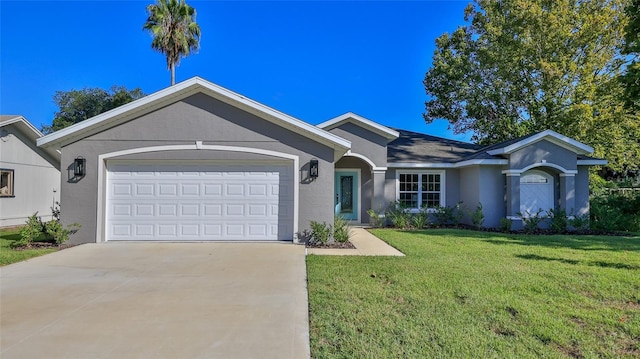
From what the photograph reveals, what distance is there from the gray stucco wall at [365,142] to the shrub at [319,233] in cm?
597

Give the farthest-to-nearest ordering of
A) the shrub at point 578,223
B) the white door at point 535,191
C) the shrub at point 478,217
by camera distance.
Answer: the white door at point 535,191 → the shrub at point 478,217 → the shrub at point 578,223

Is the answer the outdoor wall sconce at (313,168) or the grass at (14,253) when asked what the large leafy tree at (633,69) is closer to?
the outdoor wall sconce at (313,168)

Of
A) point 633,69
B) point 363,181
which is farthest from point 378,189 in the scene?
point 633,69

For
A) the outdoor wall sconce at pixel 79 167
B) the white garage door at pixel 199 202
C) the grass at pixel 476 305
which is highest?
the outdoor wall sconce at pixel 79 167

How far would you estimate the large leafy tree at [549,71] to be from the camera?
18.6 m

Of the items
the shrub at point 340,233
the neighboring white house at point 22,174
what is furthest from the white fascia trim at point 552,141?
the neighboring white house at point 22,174

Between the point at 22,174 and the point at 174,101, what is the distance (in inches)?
449

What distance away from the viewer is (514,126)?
72.6ft

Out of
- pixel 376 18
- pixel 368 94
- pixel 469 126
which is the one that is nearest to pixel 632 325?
pixel 376 18

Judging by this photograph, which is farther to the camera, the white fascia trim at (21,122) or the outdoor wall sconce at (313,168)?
the white fascia trim at (21,122)

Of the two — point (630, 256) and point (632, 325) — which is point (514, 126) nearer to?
point (630, 256)

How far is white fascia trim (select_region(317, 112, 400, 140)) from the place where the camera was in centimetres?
1486

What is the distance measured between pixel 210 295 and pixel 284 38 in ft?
53.6

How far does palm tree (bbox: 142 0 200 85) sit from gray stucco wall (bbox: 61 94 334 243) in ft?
45.6
